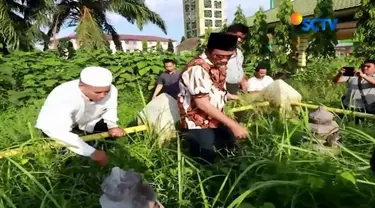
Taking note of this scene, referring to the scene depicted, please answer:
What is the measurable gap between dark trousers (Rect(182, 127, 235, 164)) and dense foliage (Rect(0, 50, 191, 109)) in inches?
191

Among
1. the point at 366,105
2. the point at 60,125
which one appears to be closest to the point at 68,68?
the point at 366,105

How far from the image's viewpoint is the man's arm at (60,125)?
2633mm

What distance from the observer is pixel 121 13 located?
1939cm

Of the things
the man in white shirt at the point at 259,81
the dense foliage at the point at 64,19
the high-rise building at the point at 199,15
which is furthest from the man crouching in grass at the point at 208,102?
the high-rise building at the point at 199,15

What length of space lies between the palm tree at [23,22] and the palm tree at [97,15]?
1.19 metres

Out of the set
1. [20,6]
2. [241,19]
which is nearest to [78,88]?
[241,19]

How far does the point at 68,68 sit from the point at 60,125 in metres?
6.03

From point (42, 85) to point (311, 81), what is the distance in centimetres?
490

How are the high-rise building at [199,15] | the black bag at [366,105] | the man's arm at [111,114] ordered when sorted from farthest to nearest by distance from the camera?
the high-rise building at [199,15] < the black bag at [366,105] < the man's arm at [111,114]

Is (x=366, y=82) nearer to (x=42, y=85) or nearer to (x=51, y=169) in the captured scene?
(x=51, y=169)

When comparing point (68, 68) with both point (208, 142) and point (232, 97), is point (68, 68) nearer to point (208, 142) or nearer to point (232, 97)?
point (232, 97)

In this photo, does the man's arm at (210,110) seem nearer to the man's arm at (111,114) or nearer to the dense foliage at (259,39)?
the man's arm at (111,114)

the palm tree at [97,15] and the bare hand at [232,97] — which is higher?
the palm tree at [97,15]

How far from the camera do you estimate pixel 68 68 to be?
8.50 metres
